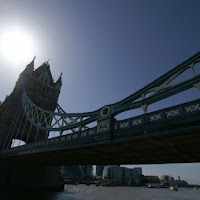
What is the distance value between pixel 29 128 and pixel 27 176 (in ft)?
Result: 32.4

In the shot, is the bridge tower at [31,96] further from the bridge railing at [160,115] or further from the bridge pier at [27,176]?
the bridge railing at [160,115]

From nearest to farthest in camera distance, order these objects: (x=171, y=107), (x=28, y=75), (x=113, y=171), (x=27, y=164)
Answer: (x=171, y=107), (x=27, y=164), (x=28, y=75), (x=113, y=171)

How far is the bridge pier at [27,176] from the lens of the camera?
28.6m

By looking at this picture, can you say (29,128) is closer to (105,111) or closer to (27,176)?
(27,176)

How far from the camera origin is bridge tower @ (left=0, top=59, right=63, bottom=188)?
1163 inches

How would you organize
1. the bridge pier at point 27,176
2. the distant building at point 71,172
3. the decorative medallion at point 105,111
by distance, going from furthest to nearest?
the distant building at point 71,172
the bridge pier at point 27,176
the decorative medallion at point 105,111

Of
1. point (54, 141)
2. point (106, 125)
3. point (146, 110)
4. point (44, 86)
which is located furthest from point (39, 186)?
point (146, 110)

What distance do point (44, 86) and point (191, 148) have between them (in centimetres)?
3822

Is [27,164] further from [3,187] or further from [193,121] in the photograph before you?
[193,121]

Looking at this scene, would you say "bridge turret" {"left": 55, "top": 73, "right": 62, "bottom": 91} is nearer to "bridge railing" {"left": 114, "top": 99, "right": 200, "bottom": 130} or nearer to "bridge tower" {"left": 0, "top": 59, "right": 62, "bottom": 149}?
"bridge tower" {"left": 0, "top": 59, "right": 62, "bottom": 149}

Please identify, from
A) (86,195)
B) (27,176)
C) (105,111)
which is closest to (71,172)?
(86,195)

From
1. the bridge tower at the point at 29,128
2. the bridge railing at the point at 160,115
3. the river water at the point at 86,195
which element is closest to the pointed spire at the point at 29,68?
the bridge tower at the point at 29,128

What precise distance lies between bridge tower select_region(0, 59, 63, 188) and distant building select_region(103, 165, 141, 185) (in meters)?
87.1

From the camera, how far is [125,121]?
40.3ft
